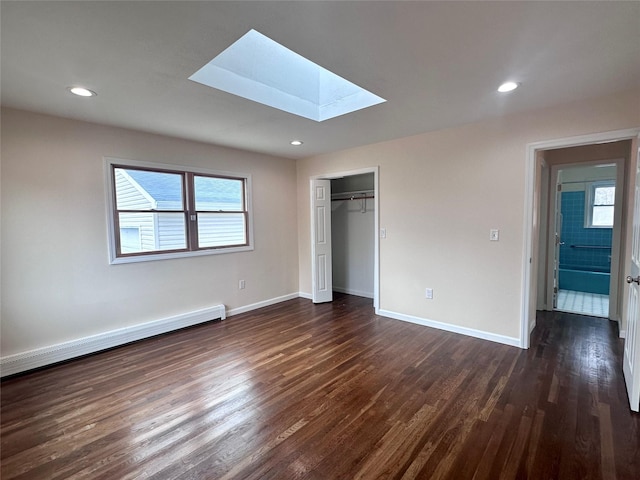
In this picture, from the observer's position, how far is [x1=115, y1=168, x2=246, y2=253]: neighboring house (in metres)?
3.42

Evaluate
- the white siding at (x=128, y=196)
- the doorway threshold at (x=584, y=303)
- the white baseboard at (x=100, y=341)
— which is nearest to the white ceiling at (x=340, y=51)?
the white siding at (x=128, y=196)

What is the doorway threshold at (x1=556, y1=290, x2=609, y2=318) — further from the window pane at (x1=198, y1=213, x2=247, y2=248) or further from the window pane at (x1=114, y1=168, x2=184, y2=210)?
the window pane at (x1=114, y1=168, x2=184, y2=210)

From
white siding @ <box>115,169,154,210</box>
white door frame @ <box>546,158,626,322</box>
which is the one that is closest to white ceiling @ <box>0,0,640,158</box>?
white siding @ <box>115,169,154,210</box>

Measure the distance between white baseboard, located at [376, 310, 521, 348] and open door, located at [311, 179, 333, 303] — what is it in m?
1.10

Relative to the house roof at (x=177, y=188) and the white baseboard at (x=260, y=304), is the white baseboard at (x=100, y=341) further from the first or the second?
the house roof at (x=177, y=188)

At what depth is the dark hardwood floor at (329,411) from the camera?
5.50 feet

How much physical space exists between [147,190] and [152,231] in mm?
494

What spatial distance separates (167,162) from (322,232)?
8.09 ft

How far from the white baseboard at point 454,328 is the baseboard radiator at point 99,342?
2422mm

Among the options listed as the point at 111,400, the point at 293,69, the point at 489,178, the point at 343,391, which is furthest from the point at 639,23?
the point at 111,400

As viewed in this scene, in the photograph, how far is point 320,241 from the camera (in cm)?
494

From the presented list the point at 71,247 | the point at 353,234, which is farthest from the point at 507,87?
the point at 71,247

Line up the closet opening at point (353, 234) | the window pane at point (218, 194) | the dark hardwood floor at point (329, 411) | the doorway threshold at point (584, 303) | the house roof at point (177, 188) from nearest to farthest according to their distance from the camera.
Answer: the dark hardwood floor at point (329, 411) < the house roof at point (177, 188) < the window pane at point (218, 194) < the doorway threshold at point (584, 303) < the closet opening at point (353, 234)

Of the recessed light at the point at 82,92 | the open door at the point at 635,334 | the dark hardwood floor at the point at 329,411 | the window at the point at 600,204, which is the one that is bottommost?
the dark hardwood floor at the point at 329,411
